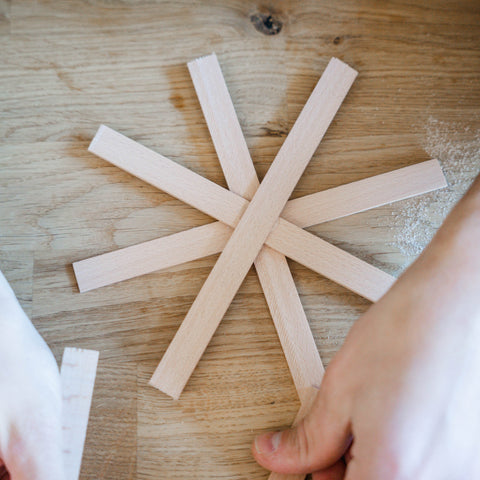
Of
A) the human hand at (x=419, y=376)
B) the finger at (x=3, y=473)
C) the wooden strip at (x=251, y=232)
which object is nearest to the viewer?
the human hand at (x=419, y=376)

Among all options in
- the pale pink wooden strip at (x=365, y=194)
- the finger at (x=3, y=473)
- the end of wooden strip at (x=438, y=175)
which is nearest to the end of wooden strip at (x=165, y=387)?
the finger at (x=3, y=473)

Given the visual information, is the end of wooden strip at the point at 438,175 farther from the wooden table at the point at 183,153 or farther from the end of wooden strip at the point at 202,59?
the end of wooden strip at the point at 202,59

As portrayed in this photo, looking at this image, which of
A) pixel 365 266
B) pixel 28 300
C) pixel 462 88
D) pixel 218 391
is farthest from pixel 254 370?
pixel 462 88

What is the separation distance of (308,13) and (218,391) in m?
0.65

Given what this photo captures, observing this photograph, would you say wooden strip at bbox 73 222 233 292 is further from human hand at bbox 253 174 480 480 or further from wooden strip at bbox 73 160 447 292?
human hand at bbox 253 174 480 480

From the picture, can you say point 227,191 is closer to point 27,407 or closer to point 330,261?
point 330,261

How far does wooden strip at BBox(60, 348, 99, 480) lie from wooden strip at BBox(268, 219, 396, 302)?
0.32 meters

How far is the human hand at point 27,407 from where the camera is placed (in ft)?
1.86

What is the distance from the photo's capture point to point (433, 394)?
1.67 feet

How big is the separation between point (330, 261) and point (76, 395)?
16.3 inches

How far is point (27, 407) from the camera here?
0.59 metres

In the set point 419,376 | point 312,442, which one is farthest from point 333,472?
point 419,376

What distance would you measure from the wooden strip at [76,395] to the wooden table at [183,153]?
80 mm

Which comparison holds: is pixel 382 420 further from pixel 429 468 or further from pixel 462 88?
pixel 462 88
